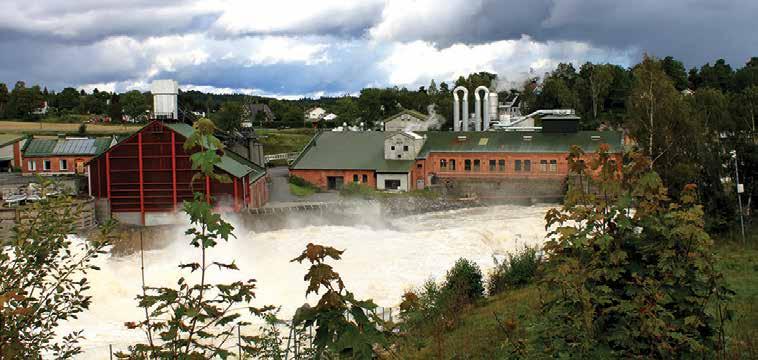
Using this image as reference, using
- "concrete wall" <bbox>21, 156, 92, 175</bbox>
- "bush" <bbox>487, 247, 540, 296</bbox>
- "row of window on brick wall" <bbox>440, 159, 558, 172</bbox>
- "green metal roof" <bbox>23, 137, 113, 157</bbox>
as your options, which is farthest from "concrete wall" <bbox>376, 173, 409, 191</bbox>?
"bush" <bbox>487, 247, 540, 296</bbox>

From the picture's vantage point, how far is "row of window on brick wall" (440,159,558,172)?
179 ft

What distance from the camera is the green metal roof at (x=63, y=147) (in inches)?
2024

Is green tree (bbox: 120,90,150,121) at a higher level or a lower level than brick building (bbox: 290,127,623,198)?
higher

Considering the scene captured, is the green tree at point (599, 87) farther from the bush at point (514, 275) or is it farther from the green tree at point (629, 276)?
the green tree at point (629, 276)

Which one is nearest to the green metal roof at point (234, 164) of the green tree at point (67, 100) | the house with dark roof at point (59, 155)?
the house with dark roof at point (59, 155)

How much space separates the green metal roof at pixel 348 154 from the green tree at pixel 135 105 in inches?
2079

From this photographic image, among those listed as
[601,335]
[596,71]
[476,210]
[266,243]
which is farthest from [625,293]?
[596,71]

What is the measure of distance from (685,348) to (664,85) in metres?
28.0

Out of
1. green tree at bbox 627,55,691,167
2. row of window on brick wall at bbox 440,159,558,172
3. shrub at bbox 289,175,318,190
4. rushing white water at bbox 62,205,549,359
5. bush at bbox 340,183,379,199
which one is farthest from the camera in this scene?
shrub at bbox 289,175,318,190

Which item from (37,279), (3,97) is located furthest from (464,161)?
(3,97)

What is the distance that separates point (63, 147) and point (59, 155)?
753 mm

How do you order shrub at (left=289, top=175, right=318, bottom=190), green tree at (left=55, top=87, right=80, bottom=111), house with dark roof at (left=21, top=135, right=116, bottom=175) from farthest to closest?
green tree at (left=55, top=87, right=80, bottom=111) < shrub at (left=289, top=175, right=318, bottom=190) < house with dark roof at (left=21, top=135, right=116, bottom=175)

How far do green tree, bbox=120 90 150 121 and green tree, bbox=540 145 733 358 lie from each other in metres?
103

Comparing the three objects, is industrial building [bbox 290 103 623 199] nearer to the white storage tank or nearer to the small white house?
the white storage tank
